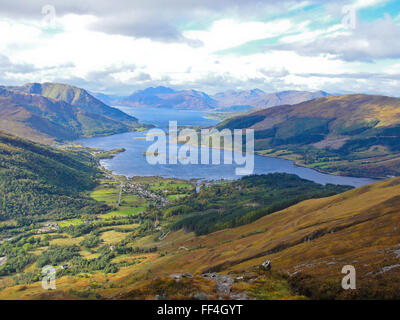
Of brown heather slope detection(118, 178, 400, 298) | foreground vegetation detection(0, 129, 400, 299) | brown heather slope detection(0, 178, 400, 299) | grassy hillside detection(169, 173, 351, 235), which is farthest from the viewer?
grassy hillside detection(169, 173, 351, 235)

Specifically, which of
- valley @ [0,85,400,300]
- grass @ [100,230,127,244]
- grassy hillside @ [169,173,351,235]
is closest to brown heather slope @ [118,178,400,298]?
valley @ [0,85,400,300]

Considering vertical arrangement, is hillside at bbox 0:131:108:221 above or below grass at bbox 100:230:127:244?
above

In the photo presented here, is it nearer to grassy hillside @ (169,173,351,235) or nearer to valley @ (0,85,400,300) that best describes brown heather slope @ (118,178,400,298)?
valley @ (0,85,400,300)

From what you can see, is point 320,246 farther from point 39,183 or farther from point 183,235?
point 39,183

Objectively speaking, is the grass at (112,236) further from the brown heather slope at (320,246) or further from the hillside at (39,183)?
the hillside at (39,183)

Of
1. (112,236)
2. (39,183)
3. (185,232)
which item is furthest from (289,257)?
(39,183)
